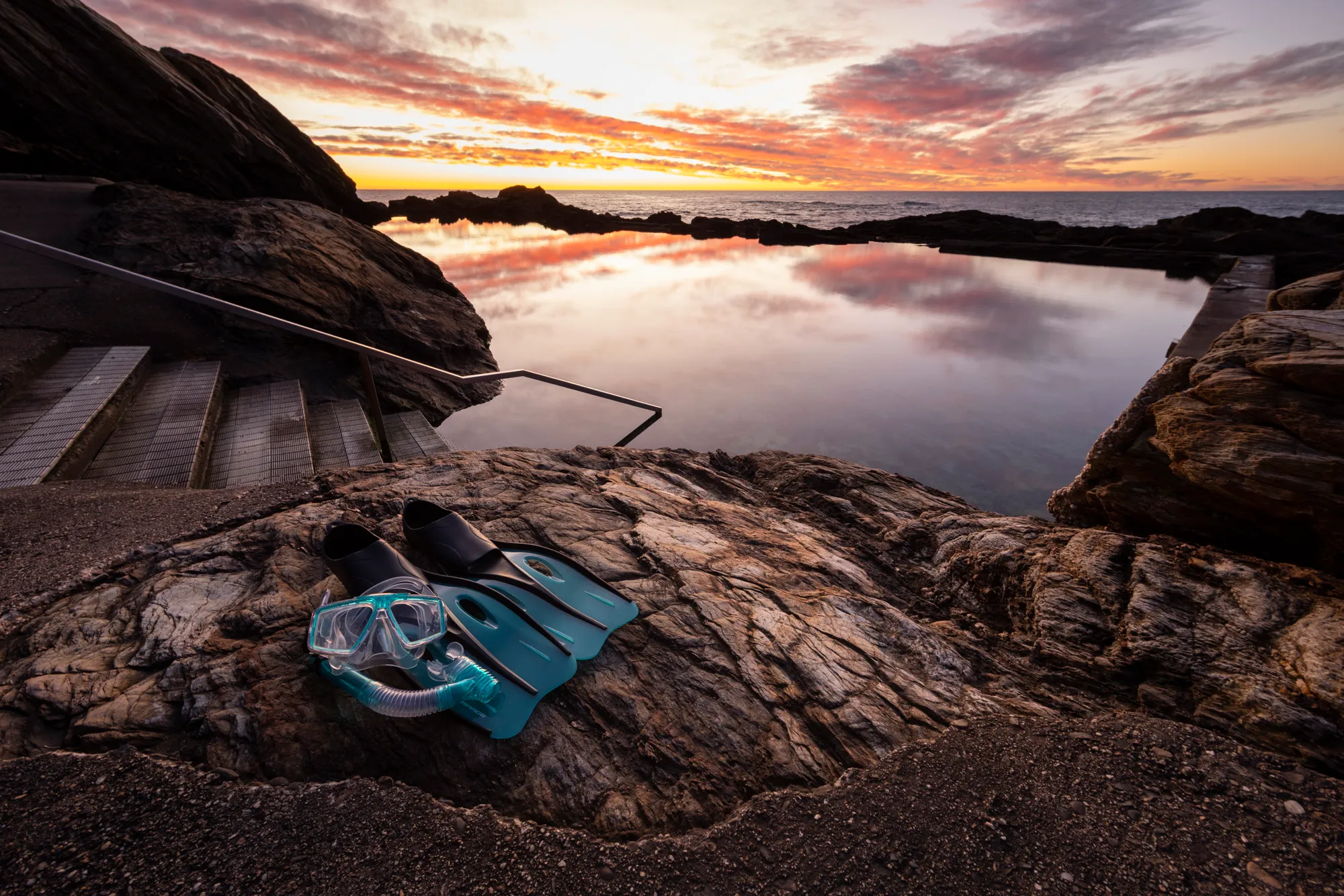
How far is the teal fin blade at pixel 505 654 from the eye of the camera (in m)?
2.48

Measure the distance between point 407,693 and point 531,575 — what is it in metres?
1.14

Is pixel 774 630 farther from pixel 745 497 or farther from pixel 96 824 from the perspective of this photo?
pixel 96 824

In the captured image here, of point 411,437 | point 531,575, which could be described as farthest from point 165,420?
point 531,575

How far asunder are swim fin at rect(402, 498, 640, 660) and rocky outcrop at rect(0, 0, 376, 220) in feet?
49.2

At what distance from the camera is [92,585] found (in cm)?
305

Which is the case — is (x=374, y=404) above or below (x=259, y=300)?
below

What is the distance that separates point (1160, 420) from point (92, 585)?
321 inches

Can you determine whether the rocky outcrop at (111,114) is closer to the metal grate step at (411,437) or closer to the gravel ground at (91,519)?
the metal grate step at (411,437)

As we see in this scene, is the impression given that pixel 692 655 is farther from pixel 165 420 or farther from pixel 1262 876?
pixel 165 420

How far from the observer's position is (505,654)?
2812 mm

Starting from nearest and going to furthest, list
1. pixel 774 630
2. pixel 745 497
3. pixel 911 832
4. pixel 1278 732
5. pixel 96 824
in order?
pixel 96 824 < pixel 911 832 < pixel 1278 732 < pixel 774 630 < pixel 745 497

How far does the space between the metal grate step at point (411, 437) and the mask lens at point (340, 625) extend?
5236mm

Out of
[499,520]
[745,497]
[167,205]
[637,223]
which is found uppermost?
[637,223]

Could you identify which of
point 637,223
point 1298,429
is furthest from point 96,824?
point 637,223
